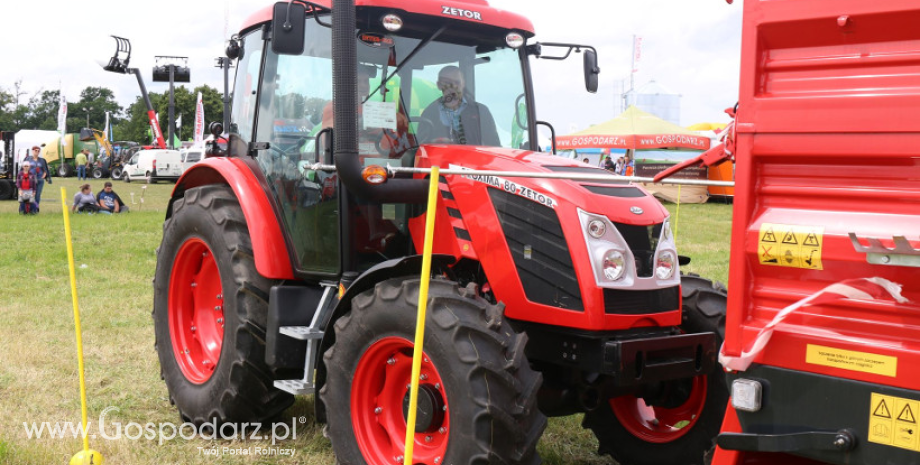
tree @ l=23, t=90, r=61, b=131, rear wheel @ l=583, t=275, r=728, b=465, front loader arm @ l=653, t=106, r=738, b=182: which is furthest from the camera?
tree @ l=23, t=90, r=61, b=131

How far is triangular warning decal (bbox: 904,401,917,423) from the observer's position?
7.47ft

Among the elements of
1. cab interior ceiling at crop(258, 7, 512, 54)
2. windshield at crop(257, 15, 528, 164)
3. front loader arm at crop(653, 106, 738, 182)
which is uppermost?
cab interior ceiling at crop(258, 7, 512, 54)

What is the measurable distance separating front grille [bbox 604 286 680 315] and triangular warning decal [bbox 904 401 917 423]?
53.5 inches

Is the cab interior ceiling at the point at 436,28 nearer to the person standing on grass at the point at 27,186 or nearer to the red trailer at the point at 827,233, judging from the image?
the red trailer at the point at 827,233

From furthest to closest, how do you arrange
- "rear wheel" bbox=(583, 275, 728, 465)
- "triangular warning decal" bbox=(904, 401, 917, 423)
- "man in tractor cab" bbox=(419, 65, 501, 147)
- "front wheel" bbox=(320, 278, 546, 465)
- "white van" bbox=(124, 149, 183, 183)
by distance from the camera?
"white van" bbox=(124, 149, 183, 183) < "man in tractor cab" bbox=(419, 65, 501, 147) < "rear wheel" bbox=(583, 275, 728, 465) < "front wheel" bbox=(320, 278, 546, 465) < "triangular warning decal" bbox=(904, 401, 917, 423)

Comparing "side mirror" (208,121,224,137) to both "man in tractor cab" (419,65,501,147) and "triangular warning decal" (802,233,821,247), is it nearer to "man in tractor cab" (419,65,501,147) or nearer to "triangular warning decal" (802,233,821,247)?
"man in tractor cab" (419,65,501,147)

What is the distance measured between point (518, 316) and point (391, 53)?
1542 millimetres

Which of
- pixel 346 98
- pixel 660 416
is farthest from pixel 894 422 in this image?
pixel 346 98

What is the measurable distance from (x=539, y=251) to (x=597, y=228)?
27cm

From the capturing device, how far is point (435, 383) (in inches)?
139

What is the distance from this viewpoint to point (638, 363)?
11.6 ft

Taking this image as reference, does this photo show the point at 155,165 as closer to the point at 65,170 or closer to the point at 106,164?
the point at 106,164

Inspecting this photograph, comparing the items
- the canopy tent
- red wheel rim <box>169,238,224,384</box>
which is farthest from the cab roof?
the canopy tent

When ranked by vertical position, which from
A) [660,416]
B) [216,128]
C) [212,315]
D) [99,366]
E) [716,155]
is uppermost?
[216,128]
